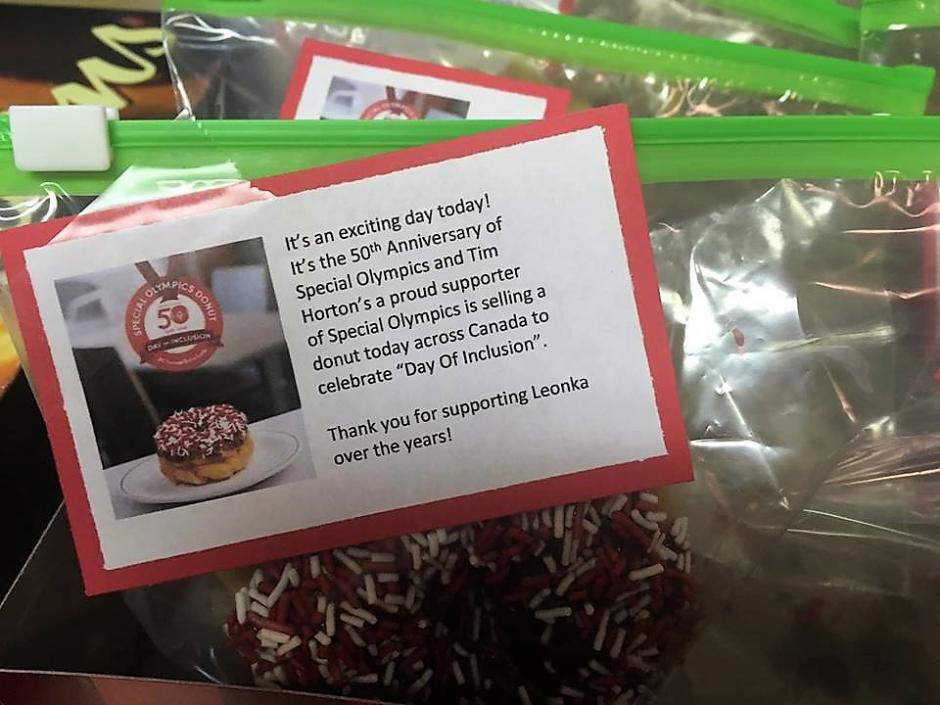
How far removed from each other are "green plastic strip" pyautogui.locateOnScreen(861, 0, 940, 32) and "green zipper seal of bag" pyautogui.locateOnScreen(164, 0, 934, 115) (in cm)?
3

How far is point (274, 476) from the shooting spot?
45cm

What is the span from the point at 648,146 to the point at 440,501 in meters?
0.22

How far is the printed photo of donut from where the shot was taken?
1.43ft

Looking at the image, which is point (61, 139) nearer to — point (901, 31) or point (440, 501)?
point (440, 501)

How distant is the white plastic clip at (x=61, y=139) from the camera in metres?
0.45

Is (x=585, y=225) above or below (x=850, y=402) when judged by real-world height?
above

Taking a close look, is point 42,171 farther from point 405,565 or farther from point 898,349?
point 898,349

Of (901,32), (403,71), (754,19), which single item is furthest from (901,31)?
(403,71)

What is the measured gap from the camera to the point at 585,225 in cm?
44

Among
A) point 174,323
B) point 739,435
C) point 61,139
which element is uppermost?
point 61,139

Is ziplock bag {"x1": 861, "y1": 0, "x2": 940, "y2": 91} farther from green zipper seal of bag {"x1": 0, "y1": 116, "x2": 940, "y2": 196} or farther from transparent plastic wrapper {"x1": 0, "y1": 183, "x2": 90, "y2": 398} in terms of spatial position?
transparent plastic wrapper {"x1": 0, "y1": 183, "x2": 90, "y2": 398}

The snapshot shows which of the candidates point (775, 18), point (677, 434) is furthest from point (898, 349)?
point (775, 18)

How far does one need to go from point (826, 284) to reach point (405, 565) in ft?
0.93

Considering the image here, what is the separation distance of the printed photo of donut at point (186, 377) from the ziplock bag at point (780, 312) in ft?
0.22
